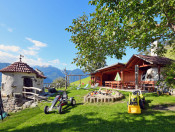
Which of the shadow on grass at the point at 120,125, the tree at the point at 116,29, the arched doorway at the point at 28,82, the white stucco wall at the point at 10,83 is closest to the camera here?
the shadow on grass at the point at 120,125

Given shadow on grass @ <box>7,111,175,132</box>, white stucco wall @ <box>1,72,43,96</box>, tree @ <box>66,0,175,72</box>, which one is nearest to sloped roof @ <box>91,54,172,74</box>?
tree @ <box>66,0,175,72</box>

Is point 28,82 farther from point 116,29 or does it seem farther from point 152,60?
point 152,60

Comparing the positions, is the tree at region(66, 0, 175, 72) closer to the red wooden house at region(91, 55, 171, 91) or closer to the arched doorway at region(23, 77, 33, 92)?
the red wooden house at region(91, 55, 171, 91)

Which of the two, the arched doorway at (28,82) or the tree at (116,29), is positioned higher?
the tree at (116,29)

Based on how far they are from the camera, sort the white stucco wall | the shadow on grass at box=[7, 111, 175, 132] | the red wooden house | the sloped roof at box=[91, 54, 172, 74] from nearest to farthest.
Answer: the shadow on grass at box=[7, 111, 175, 132] → the sloped roof at box=[91, 54, 172, 74] → the red wooden house → the white stucco wall

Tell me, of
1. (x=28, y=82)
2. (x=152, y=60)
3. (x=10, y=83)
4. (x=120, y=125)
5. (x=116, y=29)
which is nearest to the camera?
(x=120, y=125)

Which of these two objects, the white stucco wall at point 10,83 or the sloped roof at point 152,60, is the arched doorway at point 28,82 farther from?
the sloped roof at point 152,60

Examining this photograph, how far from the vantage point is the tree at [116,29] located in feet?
17.6

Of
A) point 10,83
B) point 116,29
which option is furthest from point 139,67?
point 10,83

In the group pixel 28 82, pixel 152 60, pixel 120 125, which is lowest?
pixel 120 125

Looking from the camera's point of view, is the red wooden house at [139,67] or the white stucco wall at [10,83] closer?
the red wooden house at [139,67]

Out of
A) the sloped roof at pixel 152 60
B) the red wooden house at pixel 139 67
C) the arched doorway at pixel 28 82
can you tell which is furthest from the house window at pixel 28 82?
the sloped roof at pixel 152 60

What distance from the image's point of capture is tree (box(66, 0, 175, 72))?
5.37 meters

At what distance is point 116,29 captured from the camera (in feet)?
21.0
